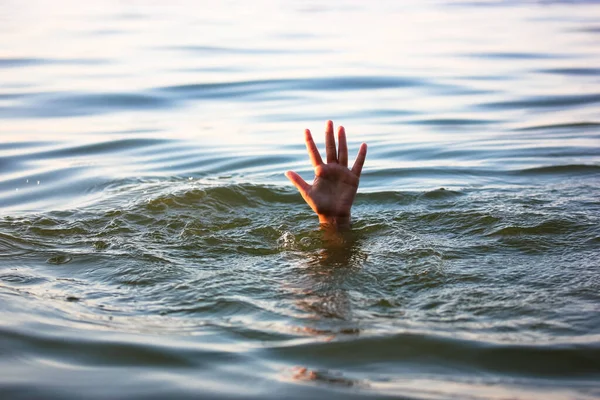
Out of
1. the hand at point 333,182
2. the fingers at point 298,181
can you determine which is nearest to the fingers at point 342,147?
the hand at point 333,182

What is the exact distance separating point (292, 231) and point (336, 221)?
342 mm

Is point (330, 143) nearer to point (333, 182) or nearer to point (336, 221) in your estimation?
point (333, 182)

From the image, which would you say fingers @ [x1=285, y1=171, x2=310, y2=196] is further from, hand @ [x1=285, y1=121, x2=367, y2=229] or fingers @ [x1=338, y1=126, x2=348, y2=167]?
fingers @ [x1=338, y1=126, x2=348, y2=167]

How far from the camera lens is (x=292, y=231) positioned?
546cm

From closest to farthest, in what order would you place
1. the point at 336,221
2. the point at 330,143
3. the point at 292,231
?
the point at 330,143 < the point at 336,221 < the point at 292,231

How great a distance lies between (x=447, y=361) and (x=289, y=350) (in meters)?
0.68

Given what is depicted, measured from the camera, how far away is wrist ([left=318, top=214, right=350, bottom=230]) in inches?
208

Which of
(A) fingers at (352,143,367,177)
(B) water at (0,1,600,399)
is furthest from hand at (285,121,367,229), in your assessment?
(B) water at (0,1,600,399)

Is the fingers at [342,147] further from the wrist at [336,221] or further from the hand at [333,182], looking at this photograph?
the wrist at [336,221]

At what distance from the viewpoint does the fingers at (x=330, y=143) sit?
5160 millimetres

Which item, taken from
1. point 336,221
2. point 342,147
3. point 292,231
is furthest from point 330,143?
point 292,231

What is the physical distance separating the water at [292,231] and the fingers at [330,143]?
0.52 meters

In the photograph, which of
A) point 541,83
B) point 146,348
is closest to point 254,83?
point 541,83

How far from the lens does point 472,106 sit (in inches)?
398
